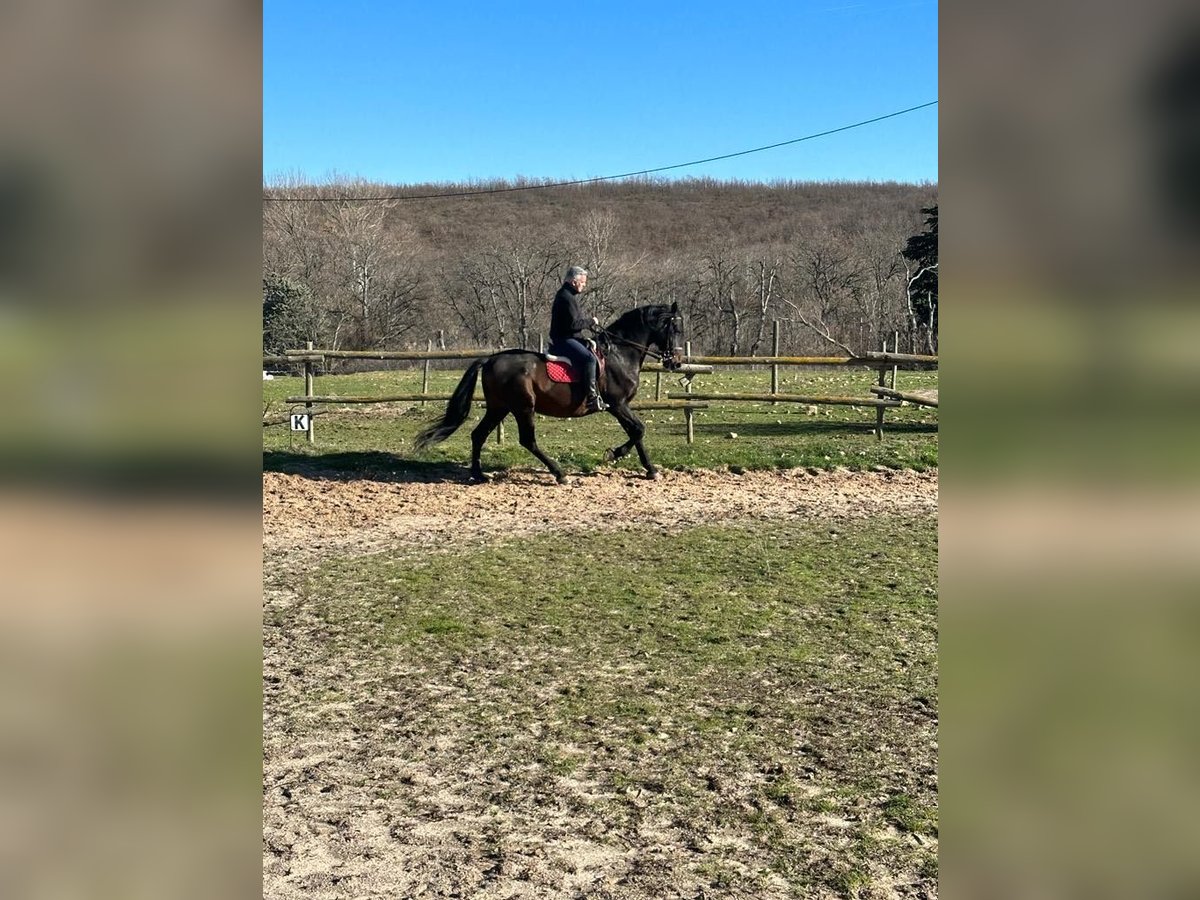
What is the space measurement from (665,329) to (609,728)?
22.9ft

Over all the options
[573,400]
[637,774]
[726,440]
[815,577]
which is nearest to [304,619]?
[637,774]

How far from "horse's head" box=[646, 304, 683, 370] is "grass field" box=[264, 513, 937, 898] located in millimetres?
4153

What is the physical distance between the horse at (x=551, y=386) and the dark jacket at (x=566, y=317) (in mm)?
284

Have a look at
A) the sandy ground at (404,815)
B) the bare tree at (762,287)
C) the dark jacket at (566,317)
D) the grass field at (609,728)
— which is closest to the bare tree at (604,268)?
the bare tree at (762,287)

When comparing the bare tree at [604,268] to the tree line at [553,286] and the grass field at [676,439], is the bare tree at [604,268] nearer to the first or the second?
the tree line at [553,286]

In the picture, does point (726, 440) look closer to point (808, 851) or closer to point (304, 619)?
point (304, 619)

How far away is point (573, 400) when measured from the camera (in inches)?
389

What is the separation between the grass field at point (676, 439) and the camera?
10.9m

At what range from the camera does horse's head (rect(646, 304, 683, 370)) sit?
10.3 metres

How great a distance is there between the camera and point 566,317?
9562 millimetres
